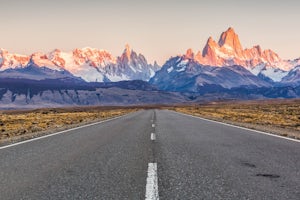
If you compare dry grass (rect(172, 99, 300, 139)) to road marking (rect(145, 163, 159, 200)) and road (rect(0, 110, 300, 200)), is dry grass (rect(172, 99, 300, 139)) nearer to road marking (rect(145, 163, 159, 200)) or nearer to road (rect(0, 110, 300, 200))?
road (rect(0, 110, 300, 200))

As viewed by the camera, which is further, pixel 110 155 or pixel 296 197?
pixel 110 155

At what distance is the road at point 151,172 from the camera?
22.2 feet

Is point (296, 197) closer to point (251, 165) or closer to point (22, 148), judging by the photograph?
point (251, 165)

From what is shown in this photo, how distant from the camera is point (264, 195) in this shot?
6586 mm

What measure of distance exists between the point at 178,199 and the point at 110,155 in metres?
5.46

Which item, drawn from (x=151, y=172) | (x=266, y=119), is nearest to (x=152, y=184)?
(x=151, y=172)

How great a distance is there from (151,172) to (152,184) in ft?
4.05

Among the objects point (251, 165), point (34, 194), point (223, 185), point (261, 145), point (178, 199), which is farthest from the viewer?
point (261, 145)

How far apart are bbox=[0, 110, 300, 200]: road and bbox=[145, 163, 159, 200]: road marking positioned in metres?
0.02

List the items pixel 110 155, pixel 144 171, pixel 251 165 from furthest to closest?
pixel 110 155, pixel 251 165, pixel 144 171

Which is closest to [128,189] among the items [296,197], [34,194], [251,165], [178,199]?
[178,199]

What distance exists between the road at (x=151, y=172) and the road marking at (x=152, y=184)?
17mm

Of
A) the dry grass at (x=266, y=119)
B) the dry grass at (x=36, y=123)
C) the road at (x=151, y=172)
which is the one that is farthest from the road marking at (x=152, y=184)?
the dry grass at (x=36, y=123)

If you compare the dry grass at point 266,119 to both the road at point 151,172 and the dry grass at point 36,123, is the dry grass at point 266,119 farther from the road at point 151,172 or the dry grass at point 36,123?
the dry grass at point 36,123
